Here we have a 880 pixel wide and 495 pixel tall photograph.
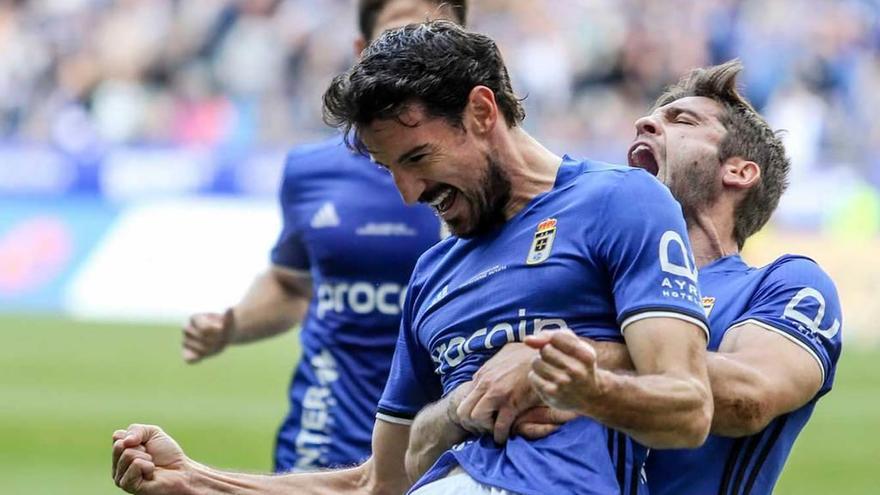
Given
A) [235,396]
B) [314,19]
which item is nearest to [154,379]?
[235,396]

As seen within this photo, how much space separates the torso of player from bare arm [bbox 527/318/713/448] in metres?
2.75

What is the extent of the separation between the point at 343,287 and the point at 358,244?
0.18 metres

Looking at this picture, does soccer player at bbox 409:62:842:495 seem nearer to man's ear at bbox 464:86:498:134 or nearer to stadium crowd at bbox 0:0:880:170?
man's ear at bbox 464:86:498:134

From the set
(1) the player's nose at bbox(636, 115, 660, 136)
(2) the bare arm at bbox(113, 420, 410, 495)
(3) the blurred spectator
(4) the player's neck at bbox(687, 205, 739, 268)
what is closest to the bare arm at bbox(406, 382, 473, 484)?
(2) the bare arm at bbox(113, 420, 410, 495)

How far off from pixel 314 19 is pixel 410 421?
19.3m

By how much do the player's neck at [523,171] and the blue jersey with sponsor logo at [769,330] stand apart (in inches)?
26.2

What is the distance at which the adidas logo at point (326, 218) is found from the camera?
6.58 m

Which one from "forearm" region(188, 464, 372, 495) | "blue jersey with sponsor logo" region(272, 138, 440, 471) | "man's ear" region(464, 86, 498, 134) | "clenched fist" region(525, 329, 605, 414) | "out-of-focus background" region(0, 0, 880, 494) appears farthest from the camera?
"out-of-focus background" region(0, 0, 880, 494)

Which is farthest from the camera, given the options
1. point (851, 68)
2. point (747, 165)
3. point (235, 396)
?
point (851, 68)

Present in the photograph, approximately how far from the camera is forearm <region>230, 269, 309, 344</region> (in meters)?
6.90

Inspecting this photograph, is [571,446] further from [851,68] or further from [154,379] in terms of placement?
[851,68]

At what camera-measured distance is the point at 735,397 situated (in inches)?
158

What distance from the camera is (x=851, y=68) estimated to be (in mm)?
22297

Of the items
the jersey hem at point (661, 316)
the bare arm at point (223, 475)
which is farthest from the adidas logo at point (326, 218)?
the jersey hem at point (661, 316)
